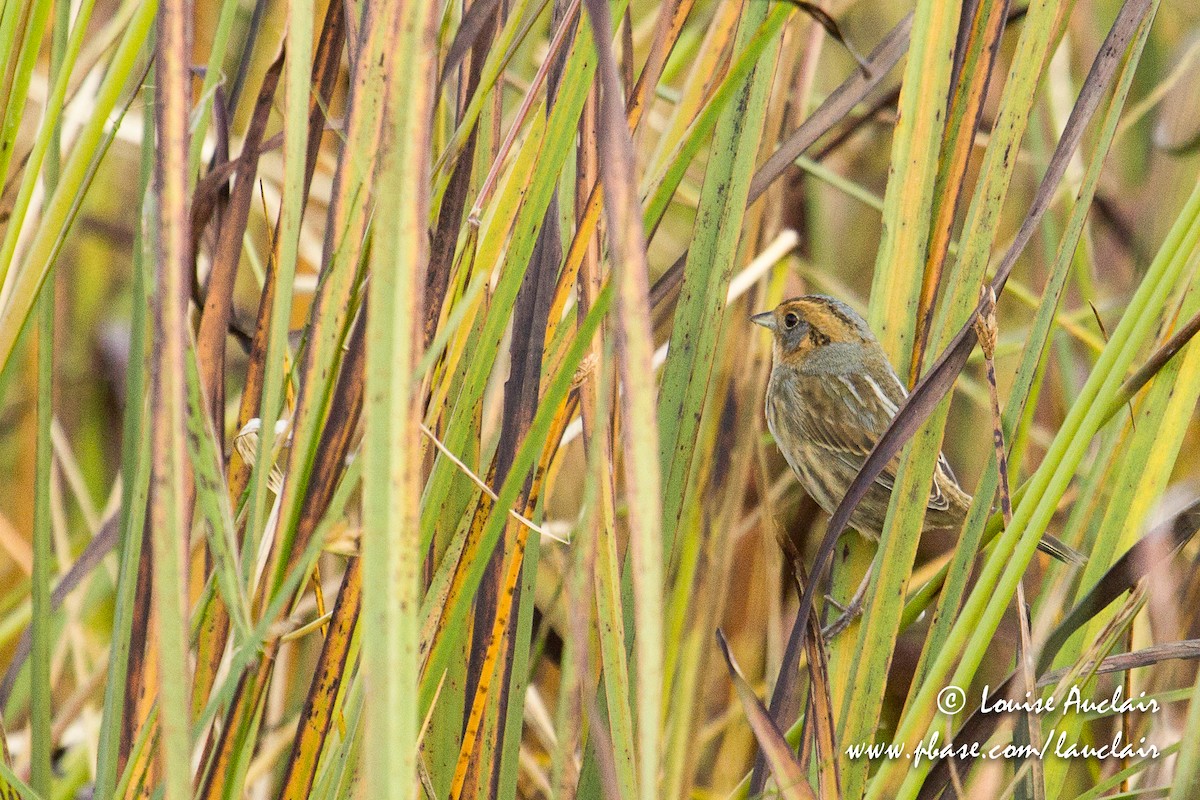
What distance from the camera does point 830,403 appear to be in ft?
7.69

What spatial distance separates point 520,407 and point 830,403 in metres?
1.34

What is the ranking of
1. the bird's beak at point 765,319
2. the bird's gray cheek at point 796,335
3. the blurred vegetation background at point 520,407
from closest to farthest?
the blurred vegetation background at point 520,407, the bird's beak at point 765,319, the bird's gray cheek at point 796,335

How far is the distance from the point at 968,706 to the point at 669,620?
58 centimetres

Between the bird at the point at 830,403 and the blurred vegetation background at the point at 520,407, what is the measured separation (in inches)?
16.7

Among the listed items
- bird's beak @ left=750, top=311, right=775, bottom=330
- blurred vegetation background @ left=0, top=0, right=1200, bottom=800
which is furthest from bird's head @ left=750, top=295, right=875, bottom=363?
blurred vegetation background @ left=0, top=0, right=1200, bottom=800

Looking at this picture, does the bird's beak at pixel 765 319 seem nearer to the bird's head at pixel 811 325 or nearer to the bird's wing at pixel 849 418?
the bird's head at pixel 811 325

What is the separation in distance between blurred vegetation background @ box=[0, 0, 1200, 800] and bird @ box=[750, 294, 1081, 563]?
0.42 meters

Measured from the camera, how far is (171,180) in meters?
0.73

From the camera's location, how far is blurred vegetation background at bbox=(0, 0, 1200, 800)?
0.71m

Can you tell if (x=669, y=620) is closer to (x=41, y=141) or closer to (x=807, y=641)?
(x=807, y=641)

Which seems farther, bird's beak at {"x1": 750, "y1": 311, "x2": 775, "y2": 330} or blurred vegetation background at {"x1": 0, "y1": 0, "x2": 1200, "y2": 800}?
bird's beak at {"x1": 750, "y1": 311, "x2": 775, "y2": 330}

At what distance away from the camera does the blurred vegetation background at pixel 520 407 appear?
71cm

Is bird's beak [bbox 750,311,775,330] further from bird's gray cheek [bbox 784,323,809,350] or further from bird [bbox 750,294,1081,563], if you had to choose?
bird's gray cheek [bbox 784,323,809,350]

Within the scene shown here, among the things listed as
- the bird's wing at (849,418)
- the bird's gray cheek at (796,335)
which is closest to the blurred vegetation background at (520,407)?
the bird's wing at (849,418)
